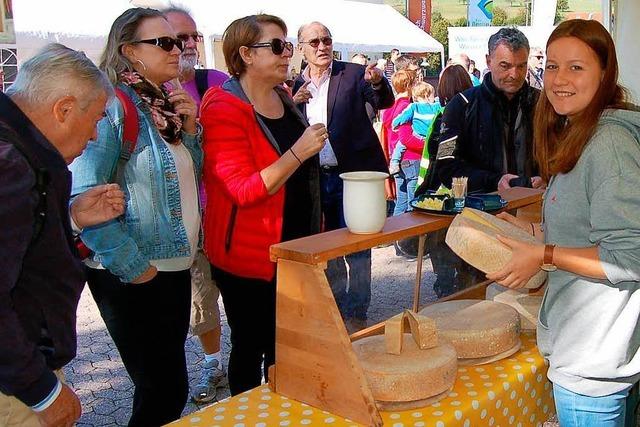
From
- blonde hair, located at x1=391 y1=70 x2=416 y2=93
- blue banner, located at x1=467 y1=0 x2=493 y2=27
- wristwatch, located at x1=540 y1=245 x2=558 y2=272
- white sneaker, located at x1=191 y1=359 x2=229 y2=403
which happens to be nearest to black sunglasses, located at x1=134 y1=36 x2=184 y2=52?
wristwatch, located at x1=540 y1=245 x2=558 y2=272

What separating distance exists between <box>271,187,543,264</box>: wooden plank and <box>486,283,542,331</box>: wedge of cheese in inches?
14.0

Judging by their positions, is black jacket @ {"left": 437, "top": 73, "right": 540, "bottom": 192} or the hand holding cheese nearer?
the hand holding cheese

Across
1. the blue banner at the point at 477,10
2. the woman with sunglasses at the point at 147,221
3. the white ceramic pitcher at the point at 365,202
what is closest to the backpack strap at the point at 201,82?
the woman with sunglasses at the point at 147,221

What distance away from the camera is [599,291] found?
148 centimetres

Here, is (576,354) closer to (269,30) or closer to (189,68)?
(269,30)

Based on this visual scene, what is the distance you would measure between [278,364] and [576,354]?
707 millimetres

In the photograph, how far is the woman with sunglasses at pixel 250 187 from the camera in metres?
2.14

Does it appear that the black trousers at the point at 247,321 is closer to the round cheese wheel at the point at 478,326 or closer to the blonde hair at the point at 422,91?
the round cheese wheel at the point at 478,326

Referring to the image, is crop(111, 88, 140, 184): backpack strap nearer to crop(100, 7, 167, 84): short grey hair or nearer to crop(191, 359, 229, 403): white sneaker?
crop(100, 7, 167, 84): short grey hair

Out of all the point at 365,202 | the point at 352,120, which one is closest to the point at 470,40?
the point at 352,120

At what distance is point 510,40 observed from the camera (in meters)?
3.04

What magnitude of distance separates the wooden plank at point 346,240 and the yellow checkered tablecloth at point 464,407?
355mm

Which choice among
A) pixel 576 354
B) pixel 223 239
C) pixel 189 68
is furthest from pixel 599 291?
pixel 189 68

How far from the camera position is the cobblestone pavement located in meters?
2.10
